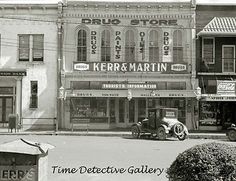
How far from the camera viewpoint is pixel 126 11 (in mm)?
29562

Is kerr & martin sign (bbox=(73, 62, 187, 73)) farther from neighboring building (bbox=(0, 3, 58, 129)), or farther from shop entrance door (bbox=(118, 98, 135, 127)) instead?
shop entrance door (bbox=(118, 98, 135, 127))

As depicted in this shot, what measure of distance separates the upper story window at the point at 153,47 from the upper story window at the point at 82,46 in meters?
4.59

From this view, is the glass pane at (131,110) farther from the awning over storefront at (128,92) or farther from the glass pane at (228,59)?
the glass pane at (228,59)

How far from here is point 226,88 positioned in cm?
2825

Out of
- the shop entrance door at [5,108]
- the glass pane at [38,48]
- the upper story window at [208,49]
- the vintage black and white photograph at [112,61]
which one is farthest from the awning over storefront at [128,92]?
the shop entrance door at [5,108]

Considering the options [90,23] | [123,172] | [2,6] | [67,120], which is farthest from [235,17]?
[123,172]

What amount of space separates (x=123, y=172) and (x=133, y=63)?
1790 centimetres

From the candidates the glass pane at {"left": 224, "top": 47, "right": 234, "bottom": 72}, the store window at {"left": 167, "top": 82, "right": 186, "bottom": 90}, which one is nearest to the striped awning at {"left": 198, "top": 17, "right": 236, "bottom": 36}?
the glass pane at {"left": 224, "top": 47, "right": 234, "bottom": 72}

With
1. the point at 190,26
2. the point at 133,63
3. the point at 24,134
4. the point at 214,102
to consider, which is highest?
the point at 190,26

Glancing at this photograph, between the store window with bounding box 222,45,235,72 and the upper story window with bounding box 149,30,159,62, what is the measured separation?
184 inches

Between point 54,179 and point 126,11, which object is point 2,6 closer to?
point 126,11

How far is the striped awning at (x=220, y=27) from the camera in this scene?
93.2 feet

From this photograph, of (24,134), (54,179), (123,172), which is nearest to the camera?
(54,179)

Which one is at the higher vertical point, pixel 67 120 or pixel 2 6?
pixel 2 6
